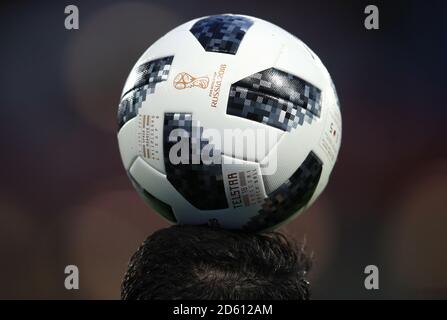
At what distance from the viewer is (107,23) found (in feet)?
16.2

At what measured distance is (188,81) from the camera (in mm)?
1864

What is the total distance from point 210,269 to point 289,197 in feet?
1.31

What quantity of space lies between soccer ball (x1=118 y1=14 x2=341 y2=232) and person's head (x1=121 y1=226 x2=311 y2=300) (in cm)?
14

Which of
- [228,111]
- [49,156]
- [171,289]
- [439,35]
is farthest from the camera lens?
[439,35]

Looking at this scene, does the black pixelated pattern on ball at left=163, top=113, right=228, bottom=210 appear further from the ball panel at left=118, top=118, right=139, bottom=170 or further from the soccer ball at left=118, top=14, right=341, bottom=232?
the ball panel at left=118, top=118, right=139, bottom=170

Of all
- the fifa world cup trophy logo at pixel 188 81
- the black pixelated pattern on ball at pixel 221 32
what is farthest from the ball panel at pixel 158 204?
the black pixelated pattern on ball at pixel 221 32

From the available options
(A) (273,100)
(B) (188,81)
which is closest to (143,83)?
(B) (188,81)

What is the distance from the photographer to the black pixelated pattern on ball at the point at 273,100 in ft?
6.03

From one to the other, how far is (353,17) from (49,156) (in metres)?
2.63

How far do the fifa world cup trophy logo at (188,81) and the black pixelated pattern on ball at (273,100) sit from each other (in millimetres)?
82

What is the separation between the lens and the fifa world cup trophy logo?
1.85m

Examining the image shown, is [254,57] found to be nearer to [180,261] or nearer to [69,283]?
[180,261]

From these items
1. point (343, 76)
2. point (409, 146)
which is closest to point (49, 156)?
point (343, 76)

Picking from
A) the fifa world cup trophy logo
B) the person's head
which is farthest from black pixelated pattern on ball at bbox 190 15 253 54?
the person's head
